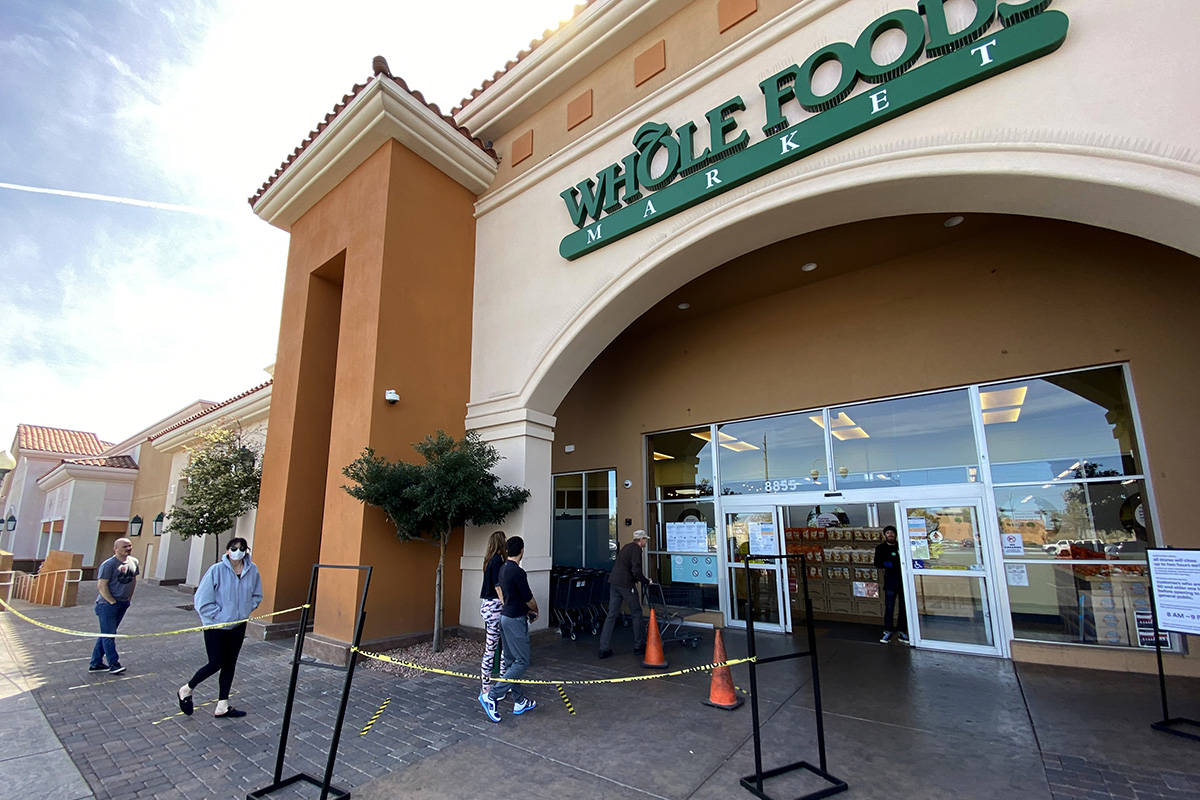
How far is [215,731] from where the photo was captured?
5035 mm

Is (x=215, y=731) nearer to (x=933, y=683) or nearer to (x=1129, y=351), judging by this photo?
(x=933, y=683)

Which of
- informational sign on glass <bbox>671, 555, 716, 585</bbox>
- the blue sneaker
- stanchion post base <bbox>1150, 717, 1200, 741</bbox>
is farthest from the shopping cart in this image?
stanchion post base <bbox>1150, 717, 1200, 741</bbox>

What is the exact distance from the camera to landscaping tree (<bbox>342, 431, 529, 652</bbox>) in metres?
7.29

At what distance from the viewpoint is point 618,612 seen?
7762 mm

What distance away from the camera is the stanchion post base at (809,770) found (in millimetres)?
3742

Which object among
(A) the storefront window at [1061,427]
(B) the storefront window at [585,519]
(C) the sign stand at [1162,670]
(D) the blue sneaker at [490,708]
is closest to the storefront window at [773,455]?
(A) the storefront window at [1061,427]

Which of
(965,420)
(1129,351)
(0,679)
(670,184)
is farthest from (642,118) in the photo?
(0,679)

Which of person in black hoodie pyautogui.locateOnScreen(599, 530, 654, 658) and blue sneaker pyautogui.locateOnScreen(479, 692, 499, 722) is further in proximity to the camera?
person in black hoodie pyautogui.locateOnScreen(599, 530, 654, 658)

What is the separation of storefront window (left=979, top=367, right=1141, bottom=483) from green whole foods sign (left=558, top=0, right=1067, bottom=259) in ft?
14.6

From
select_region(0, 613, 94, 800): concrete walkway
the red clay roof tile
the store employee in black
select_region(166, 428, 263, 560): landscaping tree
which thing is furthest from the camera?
the red clay roof tile

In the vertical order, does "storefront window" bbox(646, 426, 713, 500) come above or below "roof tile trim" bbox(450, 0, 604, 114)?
below

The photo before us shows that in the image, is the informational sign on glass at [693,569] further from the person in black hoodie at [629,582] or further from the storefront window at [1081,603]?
the storefront window at [1081,603]

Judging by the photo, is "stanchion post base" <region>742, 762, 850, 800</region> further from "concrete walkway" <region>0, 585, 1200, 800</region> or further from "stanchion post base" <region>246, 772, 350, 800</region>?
"stanchion post base" <region>246, 772, 350, 800</region>

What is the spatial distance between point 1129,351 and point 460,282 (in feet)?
31.6
